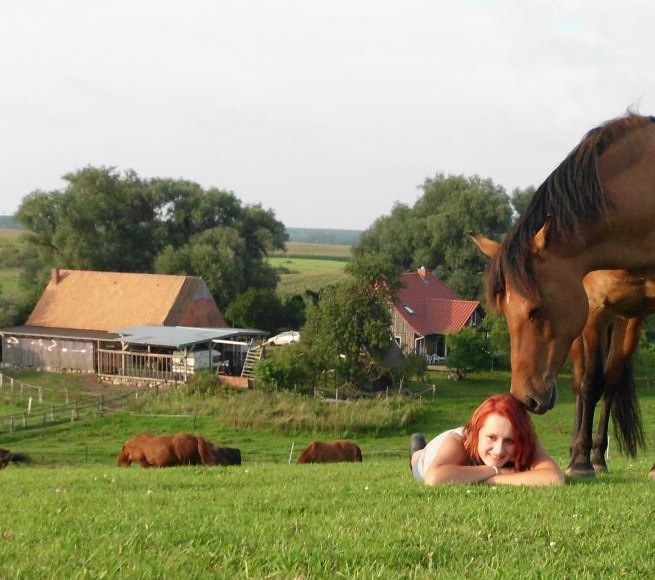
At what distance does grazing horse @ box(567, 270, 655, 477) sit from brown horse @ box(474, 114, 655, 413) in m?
0.46

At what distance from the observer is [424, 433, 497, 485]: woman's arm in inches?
207

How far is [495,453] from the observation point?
17.3 feet

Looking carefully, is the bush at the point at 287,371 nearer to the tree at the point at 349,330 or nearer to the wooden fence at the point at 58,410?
the tree at the point at 349,330

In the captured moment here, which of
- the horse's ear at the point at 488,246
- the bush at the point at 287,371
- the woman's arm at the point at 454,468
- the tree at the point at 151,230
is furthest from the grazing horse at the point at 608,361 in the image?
the tree at the point at 151,230

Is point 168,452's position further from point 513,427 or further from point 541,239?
point 541,239

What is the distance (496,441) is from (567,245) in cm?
128

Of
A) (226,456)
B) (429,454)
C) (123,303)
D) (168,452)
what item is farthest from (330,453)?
(123,303)

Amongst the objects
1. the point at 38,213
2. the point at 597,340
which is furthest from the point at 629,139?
the point at 38,213

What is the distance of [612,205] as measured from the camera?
219 inches

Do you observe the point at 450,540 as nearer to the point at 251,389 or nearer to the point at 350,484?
the point at 350,484

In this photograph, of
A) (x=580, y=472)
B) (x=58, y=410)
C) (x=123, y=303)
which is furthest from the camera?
(x=123, y=303)

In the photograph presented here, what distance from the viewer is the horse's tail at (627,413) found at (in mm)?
7566

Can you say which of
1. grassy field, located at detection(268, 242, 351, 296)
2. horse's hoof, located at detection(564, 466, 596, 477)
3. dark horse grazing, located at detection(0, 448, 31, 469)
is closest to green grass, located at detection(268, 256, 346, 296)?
grassy field, located at detection(268, 242, 351, 296)

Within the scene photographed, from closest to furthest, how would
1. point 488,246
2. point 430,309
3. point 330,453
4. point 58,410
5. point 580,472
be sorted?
1. point 488,246
2. point 580,472
3. point 330,453
4. point 58,410
5. point 430,309
